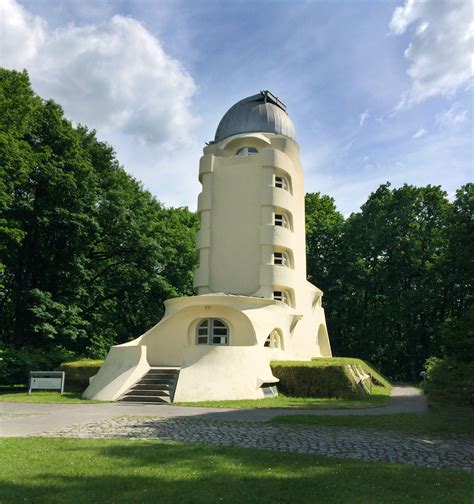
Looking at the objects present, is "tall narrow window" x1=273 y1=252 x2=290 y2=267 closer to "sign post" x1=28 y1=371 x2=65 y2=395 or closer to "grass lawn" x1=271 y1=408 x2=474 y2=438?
"sign post" x1=28 y1=371 x2=65 y2=395

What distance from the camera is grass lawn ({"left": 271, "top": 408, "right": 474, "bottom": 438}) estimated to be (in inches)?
409

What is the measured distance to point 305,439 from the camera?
9.04 meters

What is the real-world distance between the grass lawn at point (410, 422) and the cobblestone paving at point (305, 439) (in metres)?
0.64

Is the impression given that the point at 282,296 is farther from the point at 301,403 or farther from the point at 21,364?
the point at 21,364

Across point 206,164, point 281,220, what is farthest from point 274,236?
point 206,164

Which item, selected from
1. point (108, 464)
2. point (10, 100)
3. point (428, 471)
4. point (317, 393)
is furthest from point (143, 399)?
point (10, 100)

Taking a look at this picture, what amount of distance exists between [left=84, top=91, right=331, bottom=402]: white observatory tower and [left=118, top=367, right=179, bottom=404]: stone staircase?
12cm

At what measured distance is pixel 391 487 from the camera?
585cm

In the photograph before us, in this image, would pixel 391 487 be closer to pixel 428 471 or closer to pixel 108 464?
pixel 428 471

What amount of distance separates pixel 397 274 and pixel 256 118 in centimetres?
1665

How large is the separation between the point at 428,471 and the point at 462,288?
29.4 meters

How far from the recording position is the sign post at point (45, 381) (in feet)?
59.1

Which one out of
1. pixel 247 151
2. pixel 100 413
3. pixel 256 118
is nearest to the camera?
pixel 100 413

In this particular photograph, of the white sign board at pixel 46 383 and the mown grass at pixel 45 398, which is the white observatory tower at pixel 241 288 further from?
the white sign board at pixel 46 383
